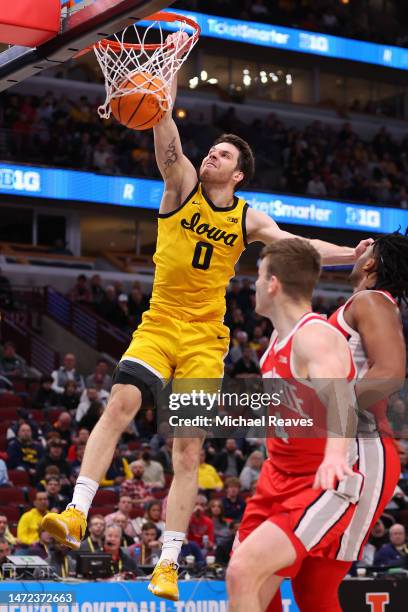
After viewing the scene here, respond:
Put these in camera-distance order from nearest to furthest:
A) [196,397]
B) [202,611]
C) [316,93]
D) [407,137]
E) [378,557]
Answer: [196,397]
[202,611]
[378,557]
[407,137]
[316,93]

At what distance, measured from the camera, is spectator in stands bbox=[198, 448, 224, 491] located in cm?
1623

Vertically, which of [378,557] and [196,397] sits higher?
[196,397]

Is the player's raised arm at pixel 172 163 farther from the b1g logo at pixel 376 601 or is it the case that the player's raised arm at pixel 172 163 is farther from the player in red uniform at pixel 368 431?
the b1g logo at pixel 376 601

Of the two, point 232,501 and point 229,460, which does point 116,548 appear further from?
point 229,460

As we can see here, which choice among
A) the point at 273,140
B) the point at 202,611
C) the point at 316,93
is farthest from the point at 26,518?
the point at 316,93

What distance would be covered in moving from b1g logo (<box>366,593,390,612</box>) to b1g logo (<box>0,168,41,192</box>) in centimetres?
1529

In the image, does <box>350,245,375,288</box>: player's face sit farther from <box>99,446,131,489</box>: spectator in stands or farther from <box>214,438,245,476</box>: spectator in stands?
<box>214,438,245,476</box>: spectator in stands

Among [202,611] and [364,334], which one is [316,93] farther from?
[364,334]

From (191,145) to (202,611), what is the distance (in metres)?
18.2

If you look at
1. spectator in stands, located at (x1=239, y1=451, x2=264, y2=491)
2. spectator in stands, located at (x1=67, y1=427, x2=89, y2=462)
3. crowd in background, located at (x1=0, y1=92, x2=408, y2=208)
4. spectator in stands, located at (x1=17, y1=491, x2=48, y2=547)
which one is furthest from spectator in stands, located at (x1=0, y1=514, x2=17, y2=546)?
crowd in background, located at (x1=0, y1=92, x2=408, y2=208)

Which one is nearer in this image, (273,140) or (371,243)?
(371,243)

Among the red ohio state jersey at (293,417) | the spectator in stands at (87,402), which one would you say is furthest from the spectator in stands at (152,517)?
the red ohio state jersey at (293,417)

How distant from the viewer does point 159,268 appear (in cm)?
754

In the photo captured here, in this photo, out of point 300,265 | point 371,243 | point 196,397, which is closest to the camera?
point 300,265
